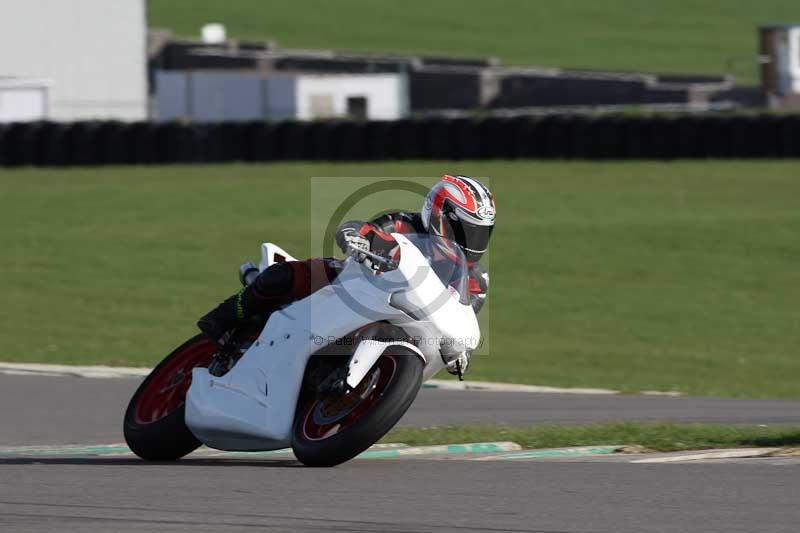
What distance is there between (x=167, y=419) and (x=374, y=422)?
143cm

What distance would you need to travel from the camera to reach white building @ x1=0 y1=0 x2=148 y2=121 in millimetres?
43875

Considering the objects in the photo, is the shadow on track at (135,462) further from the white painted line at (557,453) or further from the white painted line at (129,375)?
the white painted line at (129,375)

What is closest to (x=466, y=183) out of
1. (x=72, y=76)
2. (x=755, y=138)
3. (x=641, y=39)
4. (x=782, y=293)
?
(x=782, y=293)

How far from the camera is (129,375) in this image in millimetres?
11852

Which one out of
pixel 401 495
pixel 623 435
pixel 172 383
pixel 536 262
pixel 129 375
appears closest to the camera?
pixel 401 495

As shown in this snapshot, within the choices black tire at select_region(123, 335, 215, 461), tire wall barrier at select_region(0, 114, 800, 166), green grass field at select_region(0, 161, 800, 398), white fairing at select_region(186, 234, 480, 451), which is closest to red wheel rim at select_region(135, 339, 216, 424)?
black tire at select_region(123, 335, 215, 461)

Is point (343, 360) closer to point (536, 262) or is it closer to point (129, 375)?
point (129, 375)

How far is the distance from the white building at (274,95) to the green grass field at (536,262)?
14.5 metres

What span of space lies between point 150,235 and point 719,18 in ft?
164

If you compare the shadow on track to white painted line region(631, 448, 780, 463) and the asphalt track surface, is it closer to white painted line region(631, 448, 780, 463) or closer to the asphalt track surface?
the asphalt track surface

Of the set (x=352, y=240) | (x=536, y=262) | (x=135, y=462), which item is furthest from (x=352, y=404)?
(x=536, y=262)

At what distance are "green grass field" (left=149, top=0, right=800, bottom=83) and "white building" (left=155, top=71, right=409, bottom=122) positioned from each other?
15.0 meters

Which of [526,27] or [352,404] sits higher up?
[526,27]

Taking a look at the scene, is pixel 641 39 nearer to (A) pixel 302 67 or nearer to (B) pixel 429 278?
(A) pixel 302 67
